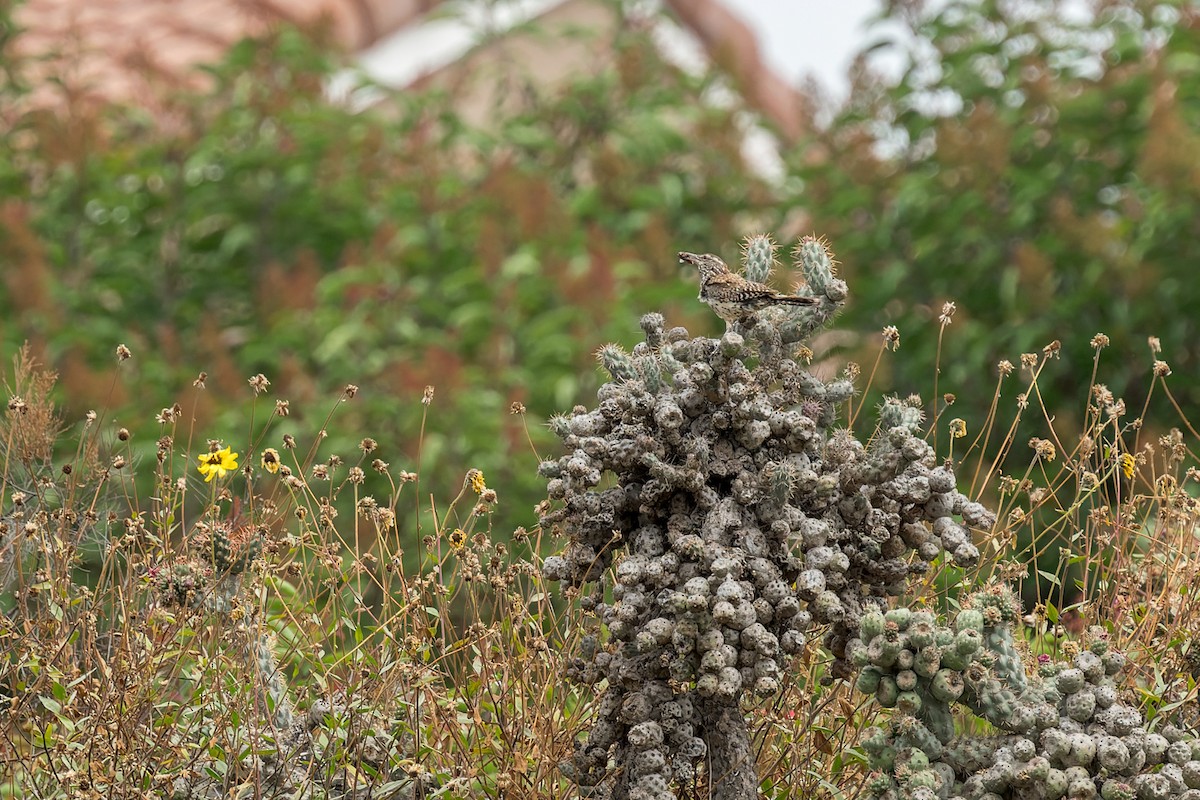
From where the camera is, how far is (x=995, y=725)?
3.15 m

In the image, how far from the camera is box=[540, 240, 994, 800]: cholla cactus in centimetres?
303

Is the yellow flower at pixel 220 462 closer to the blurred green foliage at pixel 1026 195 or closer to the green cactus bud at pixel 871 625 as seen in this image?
the green cactus bud at pixel 871 625

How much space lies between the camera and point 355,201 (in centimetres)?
843

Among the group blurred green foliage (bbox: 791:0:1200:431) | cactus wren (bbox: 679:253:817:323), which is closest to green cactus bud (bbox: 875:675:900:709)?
cactus wren (bbox: 679:253:817:323)

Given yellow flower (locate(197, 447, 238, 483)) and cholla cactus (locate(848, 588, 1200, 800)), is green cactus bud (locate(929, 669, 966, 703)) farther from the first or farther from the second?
yellow flower (locate(197, 447, 238, 483))

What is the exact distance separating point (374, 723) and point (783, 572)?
38.1 inches

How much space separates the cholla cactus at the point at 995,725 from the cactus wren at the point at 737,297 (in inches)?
26.0

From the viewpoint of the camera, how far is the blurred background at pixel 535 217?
676 cm

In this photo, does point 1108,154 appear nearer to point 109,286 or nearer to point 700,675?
point 109,286

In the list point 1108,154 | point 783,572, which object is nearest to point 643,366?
point 783,572

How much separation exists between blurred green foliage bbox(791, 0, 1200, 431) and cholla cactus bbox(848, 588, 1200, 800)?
11.5 feet

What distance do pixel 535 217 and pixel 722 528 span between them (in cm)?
442

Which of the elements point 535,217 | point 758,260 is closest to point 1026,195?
point 535,217

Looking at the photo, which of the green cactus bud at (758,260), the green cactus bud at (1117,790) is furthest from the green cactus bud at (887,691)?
the green cactus bud at (758,260)
